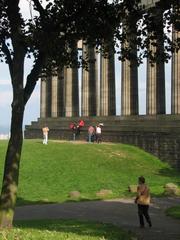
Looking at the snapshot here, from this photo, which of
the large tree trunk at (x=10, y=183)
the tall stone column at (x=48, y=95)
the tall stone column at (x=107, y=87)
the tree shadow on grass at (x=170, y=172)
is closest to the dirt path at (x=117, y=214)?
the large tree trunk at (x=10, y=183)

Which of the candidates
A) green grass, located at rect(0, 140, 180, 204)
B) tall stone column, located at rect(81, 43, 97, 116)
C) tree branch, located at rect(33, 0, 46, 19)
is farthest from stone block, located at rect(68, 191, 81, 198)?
tall stone column, located at rect(81, 43, 97, 116)

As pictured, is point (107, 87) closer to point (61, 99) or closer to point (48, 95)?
point (61, 99)

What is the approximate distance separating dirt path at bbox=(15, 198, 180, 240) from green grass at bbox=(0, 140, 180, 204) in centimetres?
323

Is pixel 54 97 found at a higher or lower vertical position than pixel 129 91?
higher

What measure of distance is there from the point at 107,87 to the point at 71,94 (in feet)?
34.8

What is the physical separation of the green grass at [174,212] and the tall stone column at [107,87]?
134ft

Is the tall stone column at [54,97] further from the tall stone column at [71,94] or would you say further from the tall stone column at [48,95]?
the tall stone column at [71,94]

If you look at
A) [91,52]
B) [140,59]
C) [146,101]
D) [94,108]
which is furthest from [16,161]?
[94,108]

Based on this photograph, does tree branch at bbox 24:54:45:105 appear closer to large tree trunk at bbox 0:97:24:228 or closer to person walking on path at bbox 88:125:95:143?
large tree trunk at bbox 0:97:24:228

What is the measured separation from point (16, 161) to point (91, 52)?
166 feet

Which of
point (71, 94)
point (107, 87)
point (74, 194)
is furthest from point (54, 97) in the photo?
point (74, 194)

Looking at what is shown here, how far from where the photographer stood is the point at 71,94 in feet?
247

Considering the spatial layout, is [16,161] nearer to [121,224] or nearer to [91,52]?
[121,224]

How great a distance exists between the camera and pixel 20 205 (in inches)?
1143
